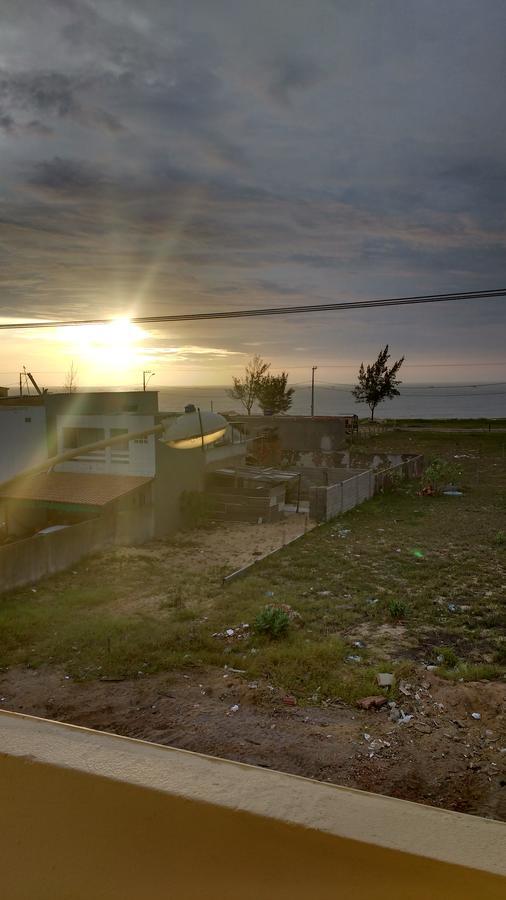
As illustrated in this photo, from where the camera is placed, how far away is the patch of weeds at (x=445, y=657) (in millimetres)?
8781

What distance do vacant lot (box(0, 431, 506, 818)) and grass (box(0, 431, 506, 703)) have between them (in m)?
0.04

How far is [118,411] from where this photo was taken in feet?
62.0

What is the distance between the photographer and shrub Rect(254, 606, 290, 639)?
978 cm

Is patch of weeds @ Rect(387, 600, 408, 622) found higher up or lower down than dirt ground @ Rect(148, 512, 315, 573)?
higher up

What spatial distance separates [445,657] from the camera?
8.95 m

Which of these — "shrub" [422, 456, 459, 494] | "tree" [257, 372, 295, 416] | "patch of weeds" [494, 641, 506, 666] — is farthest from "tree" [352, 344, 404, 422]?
"patch of weeds" [494, 641, 506, 666]

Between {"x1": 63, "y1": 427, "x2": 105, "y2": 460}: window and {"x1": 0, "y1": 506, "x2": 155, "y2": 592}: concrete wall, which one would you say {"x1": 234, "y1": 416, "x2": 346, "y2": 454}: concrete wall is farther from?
{"x1": 0, "y1": 506, "x2": 155, "y2": 592}: concrete wall

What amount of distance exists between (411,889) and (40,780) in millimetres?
905

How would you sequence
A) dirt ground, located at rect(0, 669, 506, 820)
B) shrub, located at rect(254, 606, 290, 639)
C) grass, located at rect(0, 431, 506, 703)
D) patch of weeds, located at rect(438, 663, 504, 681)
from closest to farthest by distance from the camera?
dirt ground, located at rect(0, 669, 506, 820), patch of weeds, located at rect(438, 663, 504, 681), grass, located at rect(0, 431, 506, 703), shrub, located at rect(254, 606, 290, 639)

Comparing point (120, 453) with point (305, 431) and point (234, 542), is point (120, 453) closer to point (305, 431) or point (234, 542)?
point (234, 542)

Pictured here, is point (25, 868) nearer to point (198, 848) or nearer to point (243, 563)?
point (198, 848)

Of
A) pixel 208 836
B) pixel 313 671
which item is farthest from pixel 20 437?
pixel 208 836

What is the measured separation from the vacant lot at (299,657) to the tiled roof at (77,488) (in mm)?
1929

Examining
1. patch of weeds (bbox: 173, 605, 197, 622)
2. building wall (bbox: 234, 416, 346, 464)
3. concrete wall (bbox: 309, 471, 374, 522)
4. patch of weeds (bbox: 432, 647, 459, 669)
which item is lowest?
patch of weeds (bbox: 173, 605, 197, 622)
